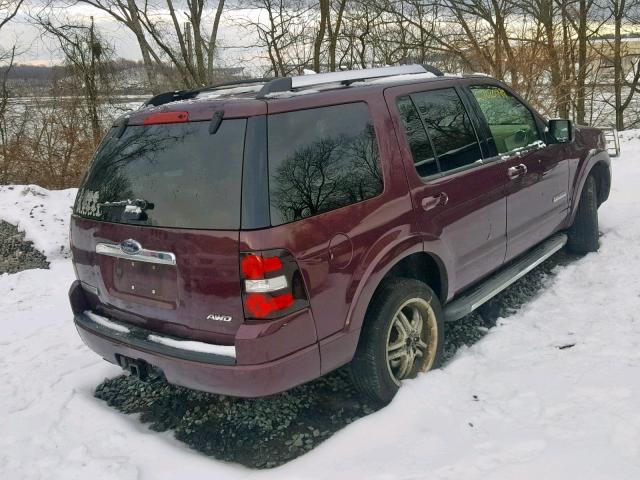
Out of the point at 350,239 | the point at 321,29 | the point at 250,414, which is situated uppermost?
the point at 321,29

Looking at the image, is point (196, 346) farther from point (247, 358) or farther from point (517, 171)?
point (517, 171)

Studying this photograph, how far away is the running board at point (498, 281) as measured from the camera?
3.57m

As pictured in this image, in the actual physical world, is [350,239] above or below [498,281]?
above

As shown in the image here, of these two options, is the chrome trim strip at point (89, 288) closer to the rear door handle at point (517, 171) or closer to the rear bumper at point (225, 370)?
the rear bumper at point (225, 370)

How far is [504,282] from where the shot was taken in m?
3.97

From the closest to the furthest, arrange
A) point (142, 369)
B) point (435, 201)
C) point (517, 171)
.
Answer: point (142, 369), point (435, 201), point (517, 171)

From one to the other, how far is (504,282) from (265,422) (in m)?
2.00

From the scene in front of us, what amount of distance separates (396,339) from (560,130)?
2.64 meters

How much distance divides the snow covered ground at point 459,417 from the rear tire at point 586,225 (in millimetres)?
888

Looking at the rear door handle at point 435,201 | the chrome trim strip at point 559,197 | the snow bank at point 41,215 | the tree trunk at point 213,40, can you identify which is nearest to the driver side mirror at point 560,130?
the chrome trim strip at point 559,197

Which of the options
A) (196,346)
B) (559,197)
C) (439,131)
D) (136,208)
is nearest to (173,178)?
(136,208)

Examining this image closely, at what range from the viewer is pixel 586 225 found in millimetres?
5203

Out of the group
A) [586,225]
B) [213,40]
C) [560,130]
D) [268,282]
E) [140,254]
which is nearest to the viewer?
[268,282]

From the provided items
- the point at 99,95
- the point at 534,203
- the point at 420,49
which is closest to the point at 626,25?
the point at 420,49
